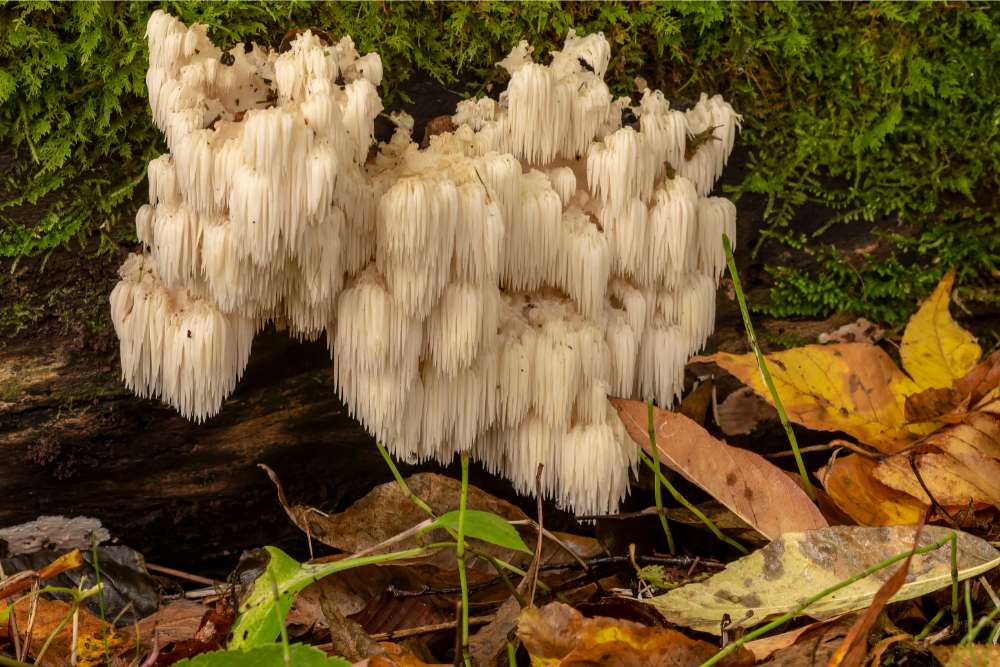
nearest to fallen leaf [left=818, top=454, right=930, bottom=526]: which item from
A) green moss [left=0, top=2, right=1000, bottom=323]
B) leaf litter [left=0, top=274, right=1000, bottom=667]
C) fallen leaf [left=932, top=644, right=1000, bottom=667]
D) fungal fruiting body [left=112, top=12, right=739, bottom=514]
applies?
leaf litter [left=0, top=274, right=1000, bottom=667]

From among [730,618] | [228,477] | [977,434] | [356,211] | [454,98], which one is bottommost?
[228,477]

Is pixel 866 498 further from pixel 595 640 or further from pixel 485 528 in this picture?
pixel 485 528

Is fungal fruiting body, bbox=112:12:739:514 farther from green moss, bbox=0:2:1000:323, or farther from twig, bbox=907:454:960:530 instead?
twig, bbox=907:454:960:530

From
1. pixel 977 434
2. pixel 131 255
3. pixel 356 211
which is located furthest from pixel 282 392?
pixel 977 434

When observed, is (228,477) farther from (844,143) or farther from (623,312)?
(844,143)

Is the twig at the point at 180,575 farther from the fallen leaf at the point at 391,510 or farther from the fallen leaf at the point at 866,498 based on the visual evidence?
the fallen leaf at the point at 866,498

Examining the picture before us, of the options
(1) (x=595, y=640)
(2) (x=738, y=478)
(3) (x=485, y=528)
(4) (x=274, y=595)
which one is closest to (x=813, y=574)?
(2) (x=738, y=478)

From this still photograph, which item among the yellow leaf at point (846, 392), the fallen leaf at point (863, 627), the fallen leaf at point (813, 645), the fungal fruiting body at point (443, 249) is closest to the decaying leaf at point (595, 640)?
the fallen leaf at point (813, 645)
